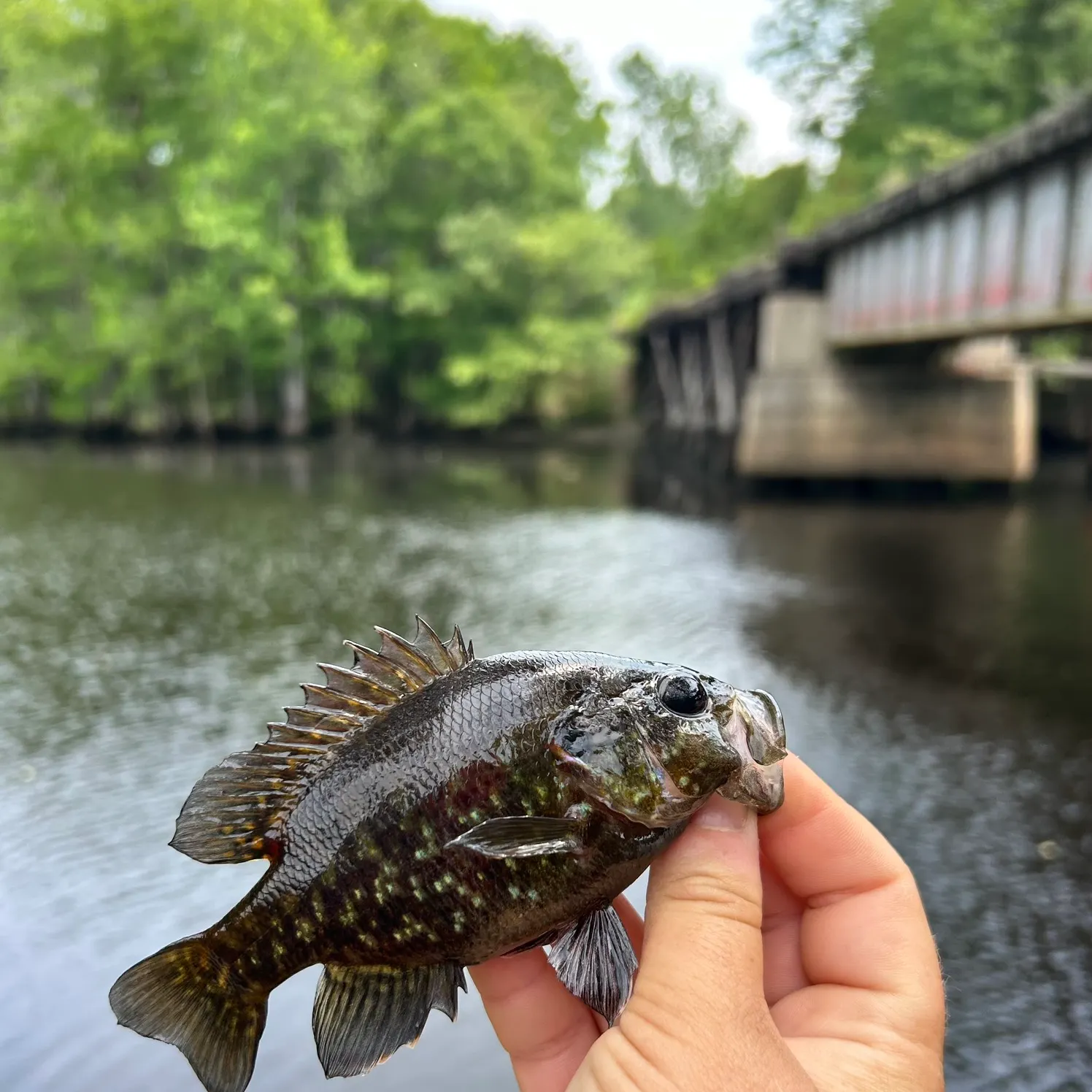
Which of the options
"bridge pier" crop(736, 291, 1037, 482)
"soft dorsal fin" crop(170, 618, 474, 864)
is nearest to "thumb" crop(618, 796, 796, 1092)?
"soft dorsal fin" crop(170, 618, 474, 864)

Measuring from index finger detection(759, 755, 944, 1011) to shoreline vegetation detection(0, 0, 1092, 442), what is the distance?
38.6 m

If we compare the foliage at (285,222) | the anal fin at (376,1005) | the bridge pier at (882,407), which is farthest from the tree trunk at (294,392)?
the anal fin at (376,1005)

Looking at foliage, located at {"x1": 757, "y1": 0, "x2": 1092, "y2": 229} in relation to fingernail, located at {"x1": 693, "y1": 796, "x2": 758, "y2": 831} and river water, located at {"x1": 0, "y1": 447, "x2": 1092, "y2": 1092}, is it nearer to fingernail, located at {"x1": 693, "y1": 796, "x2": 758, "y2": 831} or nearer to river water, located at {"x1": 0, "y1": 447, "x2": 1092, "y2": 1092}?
river water, located at {"x1": 0, "y1": 447, "x2": 1092, "y2": 1092}

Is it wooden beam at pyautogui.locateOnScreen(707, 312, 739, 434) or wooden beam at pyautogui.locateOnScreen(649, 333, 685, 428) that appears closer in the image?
wooden beam at pyautogui.locateOnScreen(707, 312, 739, 434)

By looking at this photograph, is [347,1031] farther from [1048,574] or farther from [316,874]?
[1048,574]

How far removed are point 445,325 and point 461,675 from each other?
46.1m

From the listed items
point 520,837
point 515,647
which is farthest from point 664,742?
point 515,647

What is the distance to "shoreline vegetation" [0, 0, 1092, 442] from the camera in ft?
136

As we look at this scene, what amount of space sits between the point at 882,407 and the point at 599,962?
927 inches

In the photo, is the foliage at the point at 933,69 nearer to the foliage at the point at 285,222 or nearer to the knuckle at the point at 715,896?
the foliage at the point at 285,222

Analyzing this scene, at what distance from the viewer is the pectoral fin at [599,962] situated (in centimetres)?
216

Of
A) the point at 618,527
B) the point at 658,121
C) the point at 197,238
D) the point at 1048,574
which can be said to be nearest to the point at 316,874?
the point at 1048,574

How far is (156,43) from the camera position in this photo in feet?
138

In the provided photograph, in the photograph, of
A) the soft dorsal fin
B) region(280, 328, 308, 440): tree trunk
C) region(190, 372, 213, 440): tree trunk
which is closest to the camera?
the soft dorsal fin
